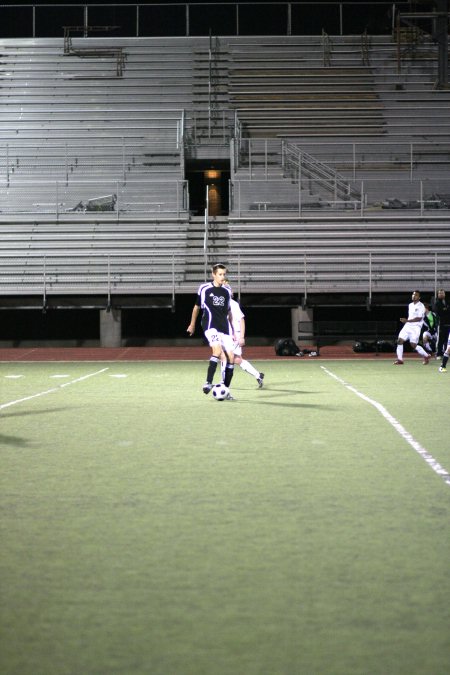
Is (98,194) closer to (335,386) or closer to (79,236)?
(79,236)

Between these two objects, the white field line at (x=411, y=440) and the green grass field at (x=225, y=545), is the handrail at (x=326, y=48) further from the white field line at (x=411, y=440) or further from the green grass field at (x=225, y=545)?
the green grass field at (x=225, y=545)

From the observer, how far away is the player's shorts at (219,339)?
50.3 ft

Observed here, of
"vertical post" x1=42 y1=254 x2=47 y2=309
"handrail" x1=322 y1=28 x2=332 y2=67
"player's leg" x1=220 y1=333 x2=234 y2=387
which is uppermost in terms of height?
"handrail" x1=322 y1=28 x2=332 y2=67

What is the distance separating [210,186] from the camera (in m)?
39.8

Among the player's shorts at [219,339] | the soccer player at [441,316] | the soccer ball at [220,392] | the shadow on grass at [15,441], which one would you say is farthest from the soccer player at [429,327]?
the shadow on grass at [15,441]

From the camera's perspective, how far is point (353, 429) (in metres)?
11.5

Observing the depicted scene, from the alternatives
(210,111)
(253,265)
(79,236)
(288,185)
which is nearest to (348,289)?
(253,265)

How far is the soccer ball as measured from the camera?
15.1m

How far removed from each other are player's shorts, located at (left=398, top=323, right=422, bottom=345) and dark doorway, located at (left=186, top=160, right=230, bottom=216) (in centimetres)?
1522

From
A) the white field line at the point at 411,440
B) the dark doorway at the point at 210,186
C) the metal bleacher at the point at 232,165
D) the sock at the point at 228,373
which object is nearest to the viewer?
the white field line at the point at 411,440

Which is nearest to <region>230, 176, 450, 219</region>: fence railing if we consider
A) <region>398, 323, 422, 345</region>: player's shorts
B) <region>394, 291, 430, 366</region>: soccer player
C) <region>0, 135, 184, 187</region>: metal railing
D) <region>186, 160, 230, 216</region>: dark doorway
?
<region>0, 135, 184, 187</region>: metal railing

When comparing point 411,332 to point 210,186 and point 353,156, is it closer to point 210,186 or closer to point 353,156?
point 353,156

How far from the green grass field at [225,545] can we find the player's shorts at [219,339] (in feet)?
9.02

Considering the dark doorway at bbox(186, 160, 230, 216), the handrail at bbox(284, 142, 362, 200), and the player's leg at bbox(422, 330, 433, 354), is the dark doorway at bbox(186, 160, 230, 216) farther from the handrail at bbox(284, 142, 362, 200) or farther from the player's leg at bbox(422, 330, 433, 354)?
the player's leg at bbox(422, 330, 433, 354)
